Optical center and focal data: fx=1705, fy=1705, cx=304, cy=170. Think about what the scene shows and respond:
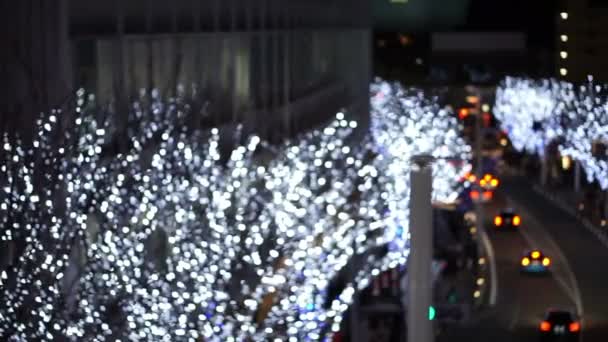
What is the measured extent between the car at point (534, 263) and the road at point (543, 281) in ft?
0.64

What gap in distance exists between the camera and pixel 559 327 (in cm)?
3038

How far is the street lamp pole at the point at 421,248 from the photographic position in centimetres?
1185

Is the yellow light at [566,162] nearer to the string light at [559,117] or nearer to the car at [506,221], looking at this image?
the string light at [559,117]

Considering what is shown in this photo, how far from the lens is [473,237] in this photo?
4291cm

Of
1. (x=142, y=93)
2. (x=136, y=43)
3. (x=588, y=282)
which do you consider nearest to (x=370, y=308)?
(x=136, y=43)

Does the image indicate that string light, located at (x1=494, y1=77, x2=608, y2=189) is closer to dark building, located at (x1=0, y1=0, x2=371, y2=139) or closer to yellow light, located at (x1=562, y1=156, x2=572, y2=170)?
yellow light, located at (x1=562, y1=156, x2=572, y2=170)

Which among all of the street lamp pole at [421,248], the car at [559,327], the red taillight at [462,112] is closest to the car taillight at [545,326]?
the car at [559,327]

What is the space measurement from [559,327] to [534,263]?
11.0 meters

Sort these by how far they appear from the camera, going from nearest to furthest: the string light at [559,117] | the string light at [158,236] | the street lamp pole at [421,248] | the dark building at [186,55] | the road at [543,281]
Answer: the street lamp pole at [421,248]
the string light at [158,236]
the dark building at [186,55]
the road at [543,281]
the string light at [559,117]

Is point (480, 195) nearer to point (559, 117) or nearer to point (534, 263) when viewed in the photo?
point (534, 263)

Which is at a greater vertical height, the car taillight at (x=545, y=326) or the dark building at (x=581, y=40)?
the dark building at (x=581, y=40)

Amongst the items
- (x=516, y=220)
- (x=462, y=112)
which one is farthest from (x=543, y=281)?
(x=462, y=112)

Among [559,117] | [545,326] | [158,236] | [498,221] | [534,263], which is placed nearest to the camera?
[158,236]

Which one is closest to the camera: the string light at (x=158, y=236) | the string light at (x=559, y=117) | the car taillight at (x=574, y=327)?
the string light at (x=158, y=236)
